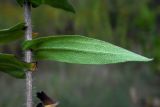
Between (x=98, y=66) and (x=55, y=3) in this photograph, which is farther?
(x=98, y=66)

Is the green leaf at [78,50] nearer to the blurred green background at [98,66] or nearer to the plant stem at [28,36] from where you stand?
the plant stem at [28,36]

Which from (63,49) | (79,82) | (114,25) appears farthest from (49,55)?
(114,25)

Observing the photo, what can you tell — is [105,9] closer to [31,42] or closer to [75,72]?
[75,72]

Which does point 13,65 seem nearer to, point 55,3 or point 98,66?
point 55,3

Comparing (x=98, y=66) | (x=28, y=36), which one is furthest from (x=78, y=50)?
(x=98, y=66)

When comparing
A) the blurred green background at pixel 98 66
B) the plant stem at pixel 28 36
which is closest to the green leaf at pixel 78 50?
the plant stem at pixel 28 36

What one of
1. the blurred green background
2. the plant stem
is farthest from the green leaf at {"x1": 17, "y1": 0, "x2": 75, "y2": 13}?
the blurred green background
